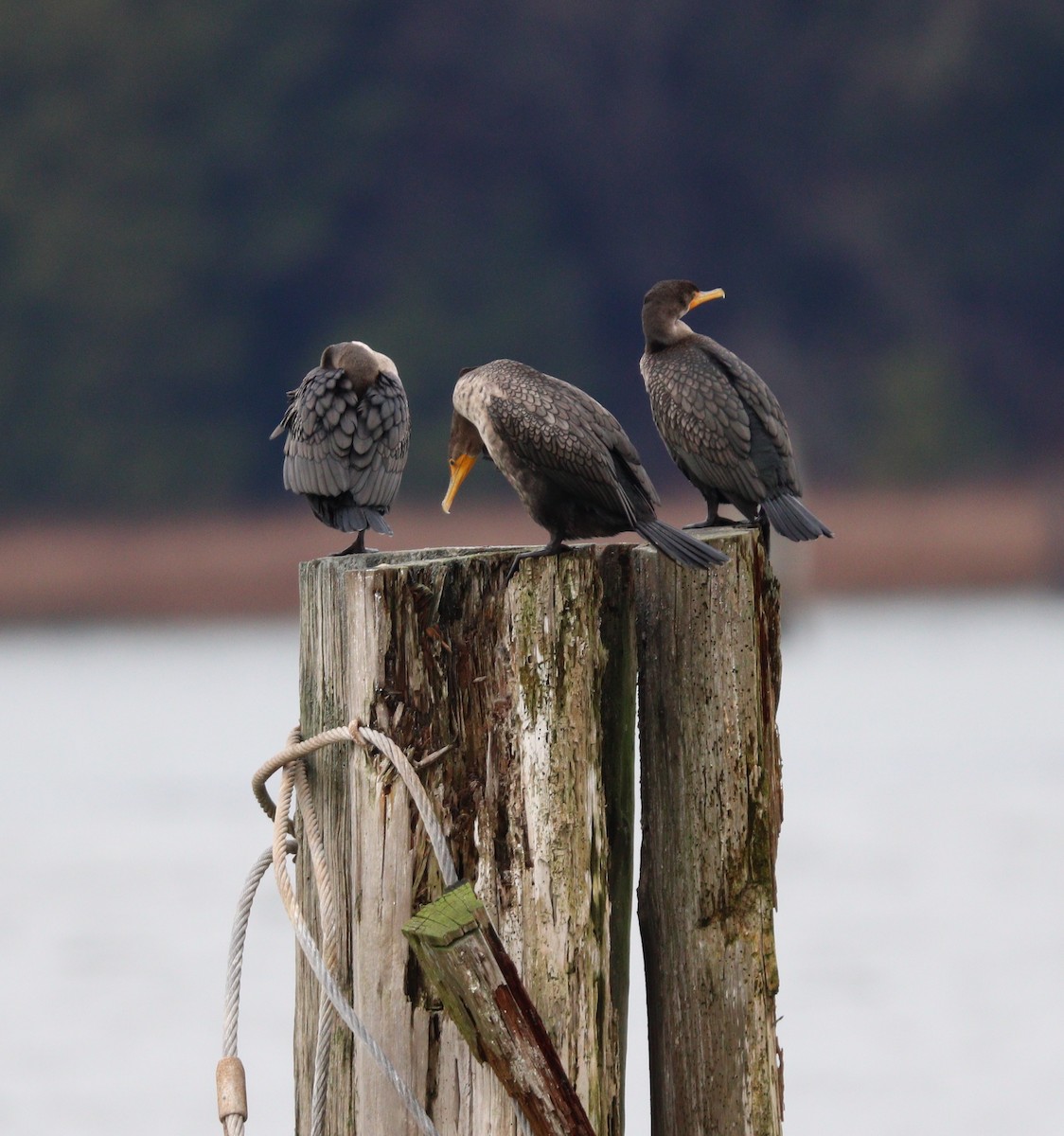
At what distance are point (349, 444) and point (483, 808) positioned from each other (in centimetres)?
129

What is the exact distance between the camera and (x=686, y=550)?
7.83 ft

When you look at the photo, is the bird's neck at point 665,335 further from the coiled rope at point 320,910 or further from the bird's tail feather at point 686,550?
the coiled rope at point 320,910

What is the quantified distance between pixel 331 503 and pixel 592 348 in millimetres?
20418

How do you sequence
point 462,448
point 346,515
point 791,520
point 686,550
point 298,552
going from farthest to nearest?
point 298,552, point 346,515, point 791,520, point 462,448, point 686,550

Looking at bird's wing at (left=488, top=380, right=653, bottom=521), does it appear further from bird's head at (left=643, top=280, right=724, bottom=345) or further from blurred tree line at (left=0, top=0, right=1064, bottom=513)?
blurred tree line at (left=0, top=0, right=1064, bottom=513)

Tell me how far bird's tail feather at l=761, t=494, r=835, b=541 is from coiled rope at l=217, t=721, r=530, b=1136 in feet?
3.36

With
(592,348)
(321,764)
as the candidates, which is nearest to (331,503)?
(321,764)

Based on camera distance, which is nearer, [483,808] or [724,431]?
[483,808]

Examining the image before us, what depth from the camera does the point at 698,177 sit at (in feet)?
83.4

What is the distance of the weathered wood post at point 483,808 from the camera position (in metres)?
2.24

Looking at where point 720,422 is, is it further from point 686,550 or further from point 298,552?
point 298,552

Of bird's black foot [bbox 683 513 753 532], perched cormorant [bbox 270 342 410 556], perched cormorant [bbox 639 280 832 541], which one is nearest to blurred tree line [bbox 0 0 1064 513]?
perched cormorant [bbox 270 342 410 556]

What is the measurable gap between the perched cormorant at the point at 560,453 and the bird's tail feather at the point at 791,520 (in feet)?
1.72

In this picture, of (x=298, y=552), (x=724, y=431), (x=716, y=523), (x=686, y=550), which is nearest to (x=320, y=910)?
(x=686, y=550)
